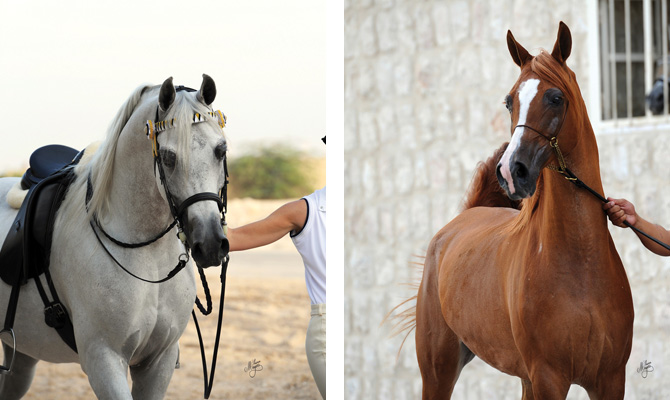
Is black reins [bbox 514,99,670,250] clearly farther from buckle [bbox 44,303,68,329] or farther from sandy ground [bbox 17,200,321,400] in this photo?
sandy ground [bbox 17,200,321,400]

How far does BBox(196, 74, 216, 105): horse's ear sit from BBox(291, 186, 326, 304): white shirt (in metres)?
0.87

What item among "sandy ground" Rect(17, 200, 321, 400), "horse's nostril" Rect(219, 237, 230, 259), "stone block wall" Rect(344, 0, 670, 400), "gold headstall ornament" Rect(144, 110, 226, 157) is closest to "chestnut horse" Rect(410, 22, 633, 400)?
"horse's nostril" Rect(219, 237, 230, 259)

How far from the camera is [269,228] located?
370 centimetres

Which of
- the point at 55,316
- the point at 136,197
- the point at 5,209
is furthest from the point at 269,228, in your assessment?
the point at 5,209

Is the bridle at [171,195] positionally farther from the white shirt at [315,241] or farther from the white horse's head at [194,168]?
the white shirt at [315,241]

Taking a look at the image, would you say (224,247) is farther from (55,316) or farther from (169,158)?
(55,316)

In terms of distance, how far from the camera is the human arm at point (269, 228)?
3.69 meters

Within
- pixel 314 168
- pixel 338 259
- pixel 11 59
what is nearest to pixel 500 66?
pixel 338 259

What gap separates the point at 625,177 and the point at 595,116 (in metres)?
0.40

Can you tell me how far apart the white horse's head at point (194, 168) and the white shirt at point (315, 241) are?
0.84m

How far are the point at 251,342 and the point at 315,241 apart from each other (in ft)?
18.1

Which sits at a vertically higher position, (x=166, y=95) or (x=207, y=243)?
(x=166, y=95)

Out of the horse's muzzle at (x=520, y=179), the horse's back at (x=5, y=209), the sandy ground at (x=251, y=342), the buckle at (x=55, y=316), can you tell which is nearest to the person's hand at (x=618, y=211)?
the horse's muzzle at (x=520, y=179)

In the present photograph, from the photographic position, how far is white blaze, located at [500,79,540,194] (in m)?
2.70
